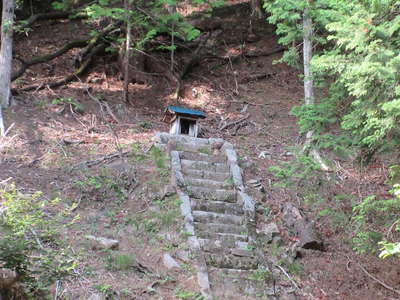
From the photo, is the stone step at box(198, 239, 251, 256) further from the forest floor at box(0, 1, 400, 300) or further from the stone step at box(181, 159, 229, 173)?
the stone step at box(181, 159, 229, 173)

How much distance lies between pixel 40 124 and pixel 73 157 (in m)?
2.10

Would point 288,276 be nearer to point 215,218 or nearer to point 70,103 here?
point 215,218

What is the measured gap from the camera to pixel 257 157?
11781 mm

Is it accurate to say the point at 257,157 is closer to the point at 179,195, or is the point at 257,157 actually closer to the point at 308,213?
the point at 308,213

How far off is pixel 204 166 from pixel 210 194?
3.93ft

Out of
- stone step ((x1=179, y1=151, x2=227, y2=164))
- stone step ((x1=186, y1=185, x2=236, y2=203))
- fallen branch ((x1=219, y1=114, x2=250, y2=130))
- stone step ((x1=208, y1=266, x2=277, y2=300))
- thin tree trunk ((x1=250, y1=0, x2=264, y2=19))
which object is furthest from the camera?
thin tree trunk ((x1=250, y1=0, x2=264, y2=19))

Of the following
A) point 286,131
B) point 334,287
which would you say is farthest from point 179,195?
point 286,131

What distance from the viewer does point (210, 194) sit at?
30.5ft

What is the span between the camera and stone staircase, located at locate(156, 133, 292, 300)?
7113mm

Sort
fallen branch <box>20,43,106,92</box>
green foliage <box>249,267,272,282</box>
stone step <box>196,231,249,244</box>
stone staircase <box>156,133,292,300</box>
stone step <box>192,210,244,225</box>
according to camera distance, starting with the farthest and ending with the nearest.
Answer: fallen branch <box>20,43,106,92</box> → stone step <box>192,210,244,225</box> → stone step <box>196,231,249,244</box> → green foliage <box>249,267,272,282</box> → stone staircase <box>156,133,292,300</box>

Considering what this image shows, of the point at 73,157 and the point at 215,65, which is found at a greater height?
the point at 215,65

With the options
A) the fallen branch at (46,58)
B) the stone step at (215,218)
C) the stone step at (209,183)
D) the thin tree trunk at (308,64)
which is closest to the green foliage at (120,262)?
the stone step at (215,218)

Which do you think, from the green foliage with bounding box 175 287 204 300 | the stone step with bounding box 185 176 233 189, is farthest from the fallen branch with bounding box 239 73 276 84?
the green foliage with bounding box 175 287 204 300

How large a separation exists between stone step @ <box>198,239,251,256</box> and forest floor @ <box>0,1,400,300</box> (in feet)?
1.76
